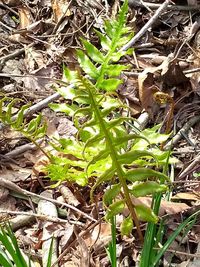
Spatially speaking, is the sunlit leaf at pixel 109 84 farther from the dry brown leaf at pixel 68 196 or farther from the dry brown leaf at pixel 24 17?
the dry brown leaf at pixel 24 17

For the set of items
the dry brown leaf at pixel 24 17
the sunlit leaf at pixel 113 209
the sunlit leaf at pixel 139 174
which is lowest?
the sunlit leaf at pixel 113 209

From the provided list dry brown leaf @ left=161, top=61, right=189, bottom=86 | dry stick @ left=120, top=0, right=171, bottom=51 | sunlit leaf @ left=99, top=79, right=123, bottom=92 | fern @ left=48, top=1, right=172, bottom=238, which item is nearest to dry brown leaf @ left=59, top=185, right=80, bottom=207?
fern @ left=48, top=1, right=172, bottom=238

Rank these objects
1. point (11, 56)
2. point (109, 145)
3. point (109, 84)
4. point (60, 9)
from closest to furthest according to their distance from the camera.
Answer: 1. point (109, 145)
2. point (109, 84)
3. point (11, 56)
4. point (60, 9)

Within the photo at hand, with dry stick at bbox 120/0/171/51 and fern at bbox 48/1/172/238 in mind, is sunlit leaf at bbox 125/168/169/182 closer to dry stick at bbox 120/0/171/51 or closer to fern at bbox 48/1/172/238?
fern at bbox 48/1/172/238

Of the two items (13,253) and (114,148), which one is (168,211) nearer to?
(114,148)

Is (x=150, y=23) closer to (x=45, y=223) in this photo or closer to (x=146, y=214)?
(x=45, y=223)

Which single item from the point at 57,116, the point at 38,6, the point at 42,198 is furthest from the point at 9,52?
the point at 42,198

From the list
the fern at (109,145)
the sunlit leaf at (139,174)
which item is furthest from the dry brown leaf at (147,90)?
the sunlit leaf at (139,174)

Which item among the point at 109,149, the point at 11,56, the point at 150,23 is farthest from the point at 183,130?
the point at 11,56
